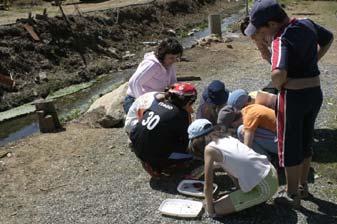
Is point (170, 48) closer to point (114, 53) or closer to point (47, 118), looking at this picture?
point (47, 118)

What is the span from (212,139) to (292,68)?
0.96m

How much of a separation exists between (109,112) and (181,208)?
13.1 ft

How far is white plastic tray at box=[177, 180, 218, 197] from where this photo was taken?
5301 millimetres

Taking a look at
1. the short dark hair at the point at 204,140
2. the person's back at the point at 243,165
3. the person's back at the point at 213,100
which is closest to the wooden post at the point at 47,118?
the person's back at the point at 213,100

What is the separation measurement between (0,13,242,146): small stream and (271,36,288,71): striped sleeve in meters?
6.88

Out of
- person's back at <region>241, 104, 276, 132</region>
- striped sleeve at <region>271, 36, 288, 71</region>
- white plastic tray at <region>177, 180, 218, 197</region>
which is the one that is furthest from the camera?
person's back at <region>241, 104, 276, 132</region>


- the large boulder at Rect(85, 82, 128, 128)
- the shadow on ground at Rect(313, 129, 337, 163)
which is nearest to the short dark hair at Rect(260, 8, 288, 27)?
the shadow on ground at Rect(313, 129, 337, 163)

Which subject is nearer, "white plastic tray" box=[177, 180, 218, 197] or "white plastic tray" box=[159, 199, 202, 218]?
"white plastic tray" box=[159, 199, 202, 218]

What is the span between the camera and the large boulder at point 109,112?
28.2ft

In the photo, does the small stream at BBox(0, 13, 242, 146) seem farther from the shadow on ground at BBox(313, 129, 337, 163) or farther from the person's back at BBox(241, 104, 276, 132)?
the person's back at BBox(241, 104, 276, 132)

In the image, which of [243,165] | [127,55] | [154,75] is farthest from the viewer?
[127,55]

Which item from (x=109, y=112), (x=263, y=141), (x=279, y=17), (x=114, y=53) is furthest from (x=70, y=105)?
(x=279, y=17)

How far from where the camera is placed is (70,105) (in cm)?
1220

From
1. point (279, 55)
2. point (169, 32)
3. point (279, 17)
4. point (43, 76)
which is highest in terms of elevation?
point (279, 17)
